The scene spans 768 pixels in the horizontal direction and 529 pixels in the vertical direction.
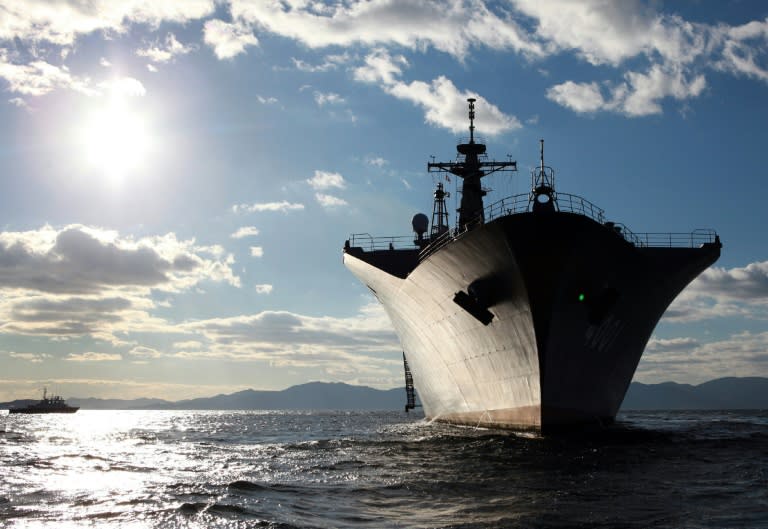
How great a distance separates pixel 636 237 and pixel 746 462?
29.2 feet

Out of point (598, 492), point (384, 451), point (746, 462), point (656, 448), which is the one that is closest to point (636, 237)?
point (656, 448)

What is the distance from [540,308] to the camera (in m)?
17.8

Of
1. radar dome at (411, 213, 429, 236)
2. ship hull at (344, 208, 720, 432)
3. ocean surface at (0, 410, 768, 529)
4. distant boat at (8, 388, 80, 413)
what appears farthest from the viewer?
distant boat at (8, 388, 80, 413)

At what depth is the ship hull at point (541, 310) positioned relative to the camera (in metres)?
17.6

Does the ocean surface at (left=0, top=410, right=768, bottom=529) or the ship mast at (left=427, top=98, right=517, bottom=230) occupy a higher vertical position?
the ship mast at (left=427, top=98, right=517, bottom=230)

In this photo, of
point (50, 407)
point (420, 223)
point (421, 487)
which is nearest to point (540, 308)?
point (421, 487)

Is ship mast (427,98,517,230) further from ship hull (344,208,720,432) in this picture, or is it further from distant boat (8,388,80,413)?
distant boat (8,388,80,413)

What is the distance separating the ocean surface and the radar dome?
14.7m

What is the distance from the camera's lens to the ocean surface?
10.2 metres

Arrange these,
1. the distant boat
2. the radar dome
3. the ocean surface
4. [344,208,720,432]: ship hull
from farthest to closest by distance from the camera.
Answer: the distant boat, the radar dome, [344,208,720,432]: ship hull, the ocean surface

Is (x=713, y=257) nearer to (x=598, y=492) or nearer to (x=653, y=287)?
(x=653, y=287)

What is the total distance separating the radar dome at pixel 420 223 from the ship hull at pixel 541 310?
1039cm

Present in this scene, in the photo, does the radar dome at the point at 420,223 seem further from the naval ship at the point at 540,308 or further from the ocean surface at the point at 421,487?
the ocean surface at the point at 421,487

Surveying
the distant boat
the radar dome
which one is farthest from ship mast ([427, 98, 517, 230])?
the distant boat
